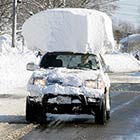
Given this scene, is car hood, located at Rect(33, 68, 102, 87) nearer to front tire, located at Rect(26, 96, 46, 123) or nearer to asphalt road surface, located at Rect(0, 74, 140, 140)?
front tire, located at Rect(26, 96, 46, 123)

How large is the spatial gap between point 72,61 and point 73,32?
1.84 metres

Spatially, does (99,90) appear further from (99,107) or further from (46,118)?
(46,118)

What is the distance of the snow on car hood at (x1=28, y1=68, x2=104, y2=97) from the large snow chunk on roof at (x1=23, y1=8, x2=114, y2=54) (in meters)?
2.47

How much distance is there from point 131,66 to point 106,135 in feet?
178

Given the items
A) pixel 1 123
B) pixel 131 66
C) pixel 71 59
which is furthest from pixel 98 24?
pixel 131 66

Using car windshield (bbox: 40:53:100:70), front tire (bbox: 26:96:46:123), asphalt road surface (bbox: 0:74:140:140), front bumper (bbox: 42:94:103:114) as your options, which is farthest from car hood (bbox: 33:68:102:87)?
asphalt road surface (bbox: 0:74:140:140)

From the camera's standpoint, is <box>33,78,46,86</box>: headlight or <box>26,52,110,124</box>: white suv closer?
<box>26,52,110,124</box>: white suv

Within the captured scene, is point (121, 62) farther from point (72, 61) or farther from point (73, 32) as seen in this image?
point (72, 61)

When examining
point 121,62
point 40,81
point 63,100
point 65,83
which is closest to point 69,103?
point 63,100

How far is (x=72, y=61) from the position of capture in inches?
563

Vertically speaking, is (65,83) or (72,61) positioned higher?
(72,61)

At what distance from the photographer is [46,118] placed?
13.9 meters

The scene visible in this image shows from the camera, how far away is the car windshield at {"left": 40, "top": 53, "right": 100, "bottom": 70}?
14.1m

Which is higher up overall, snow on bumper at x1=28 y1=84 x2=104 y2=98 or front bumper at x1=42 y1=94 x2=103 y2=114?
snow on bumper at x1=28 y1=84 x2=104 y2=98
